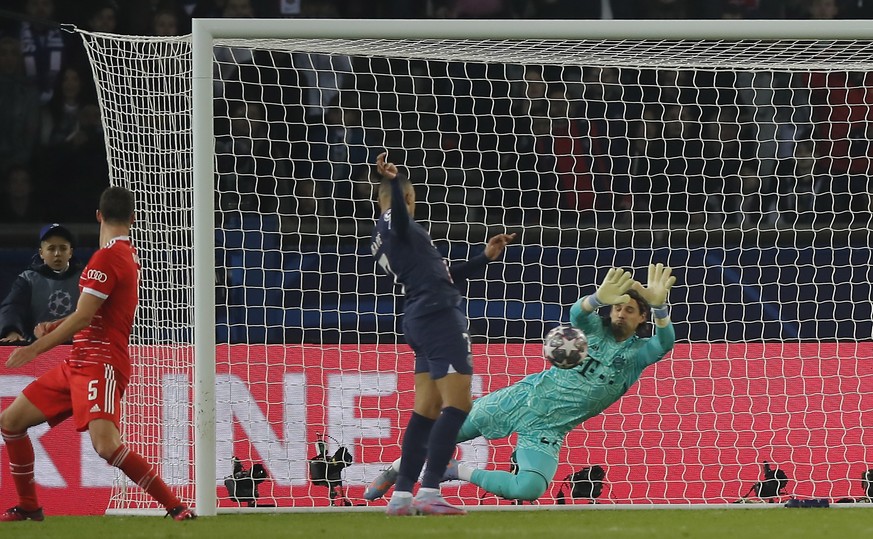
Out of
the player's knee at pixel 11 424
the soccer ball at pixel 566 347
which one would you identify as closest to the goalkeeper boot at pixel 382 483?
the soccer ball at pixel 566 347

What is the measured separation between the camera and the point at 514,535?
5.46 metres

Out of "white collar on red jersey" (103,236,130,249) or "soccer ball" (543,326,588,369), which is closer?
"white collar on red jersey" (103,236,130,249)

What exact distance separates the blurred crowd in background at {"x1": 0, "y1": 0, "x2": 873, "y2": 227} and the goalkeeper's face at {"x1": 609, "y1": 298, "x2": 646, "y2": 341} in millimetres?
2135

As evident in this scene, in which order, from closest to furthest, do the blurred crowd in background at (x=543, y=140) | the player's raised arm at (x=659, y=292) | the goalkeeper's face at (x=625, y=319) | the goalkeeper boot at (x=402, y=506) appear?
the goalkeeper boot at (x=402, y=506) → the player's raised arm at (x=659, y=292) → the goalkeeper's face at (x=625, y=319) → the blurred crowd in background at (x=543, y=140)

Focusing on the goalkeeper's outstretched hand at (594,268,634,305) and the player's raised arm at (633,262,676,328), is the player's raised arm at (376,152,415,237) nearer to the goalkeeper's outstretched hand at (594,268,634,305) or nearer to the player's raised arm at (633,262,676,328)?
the goalkeeper's outstretched hand at (594,268,634,305)

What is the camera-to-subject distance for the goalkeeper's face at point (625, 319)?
738 cm

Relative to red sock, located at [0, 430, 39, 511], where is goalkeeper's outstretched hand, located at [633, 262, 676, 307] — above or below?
above

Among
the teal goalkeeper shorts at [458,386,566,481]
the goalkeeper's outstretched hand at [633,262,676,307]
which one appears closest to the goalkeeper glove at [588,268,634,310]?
the goalkeeper's outstretched hand at [633,262,676,307]

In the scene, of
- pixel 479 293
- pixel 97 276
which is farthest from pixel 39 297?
pixel 479 293

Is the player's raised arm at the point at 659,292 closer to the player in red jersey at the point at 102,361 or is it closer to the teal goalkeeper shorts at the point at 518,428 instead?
the teal goalkeeper shorts at the point at 518,428

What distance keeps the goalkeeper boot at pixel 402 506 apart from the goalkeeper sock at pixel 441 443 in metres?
0.13

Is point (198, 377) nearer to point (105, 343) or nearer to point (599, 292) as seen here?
point (105, 343)

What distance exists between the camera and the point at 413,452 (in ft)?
20.9

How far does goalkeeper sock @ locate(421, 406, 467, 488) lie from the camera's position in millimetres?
6242
